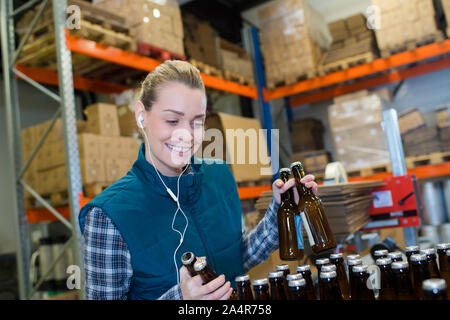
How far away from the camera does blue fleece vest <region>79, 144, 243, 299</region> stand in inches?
51.2

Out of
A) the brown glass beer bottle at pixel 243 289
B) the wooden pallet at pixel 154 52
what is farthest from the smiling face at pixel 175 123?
the wooden pallet at pixel 154 52

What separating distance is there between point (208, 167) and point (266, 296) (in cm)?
59

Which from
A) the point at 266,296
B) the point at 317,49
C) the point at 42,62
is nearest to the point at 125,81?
the point at 42,62

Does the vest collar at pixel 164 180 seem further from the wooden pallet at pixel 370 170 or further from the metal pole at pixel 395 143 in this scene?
the wooden pallet at pixel 370 170

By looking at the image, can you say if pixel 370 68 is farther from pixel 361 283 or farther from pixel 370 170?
pixel 361 283

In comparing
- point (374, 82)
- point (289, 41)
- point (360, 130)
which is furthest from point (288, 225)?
point (374, 82)

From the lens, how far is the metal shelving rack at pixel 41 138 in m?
3.62

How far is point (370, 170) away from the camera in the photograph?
5.29 metres

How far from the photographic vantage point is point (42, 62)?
4648mm

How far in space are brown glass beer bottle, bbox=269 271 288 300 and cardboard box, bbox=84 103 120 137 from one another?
3286mm

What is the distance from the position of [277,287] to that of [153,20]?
4.09 m

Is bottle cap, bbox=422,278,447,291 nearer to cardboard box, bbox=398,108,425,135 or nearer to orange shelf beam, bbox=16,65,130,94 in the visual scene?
orange shelf beam, bbox=16,65,130,94

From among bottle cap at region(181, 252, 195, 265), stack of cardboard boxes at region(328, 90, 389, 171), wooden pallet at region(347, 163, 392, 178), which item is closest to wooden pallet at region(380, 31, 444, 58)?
stack of cardboard boxes at region(328, 90, 389, 171)

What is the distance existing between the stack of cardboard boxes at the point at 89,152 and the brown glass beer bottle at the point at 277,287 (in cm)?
289
